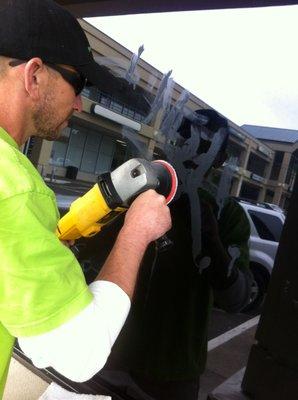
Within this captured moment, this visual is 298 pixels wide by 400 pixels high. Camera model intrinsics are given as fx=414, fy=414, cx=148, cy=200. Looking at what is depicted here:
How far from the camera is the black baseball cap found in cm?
113

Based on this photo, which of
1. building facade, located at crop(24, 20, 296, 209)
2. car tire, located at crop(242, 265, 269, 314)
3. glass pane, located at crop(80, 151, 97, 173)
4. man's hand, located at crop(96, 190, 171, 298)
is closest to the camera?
man's hand, located at crop(96, 190, 171, 298)

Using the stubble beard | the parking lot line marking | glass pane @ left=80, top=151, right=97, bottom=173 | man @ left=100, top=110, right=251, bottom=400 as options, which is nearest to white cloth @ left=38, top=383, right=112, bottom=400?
man @ left=100, top=110, right=251, bottom=400

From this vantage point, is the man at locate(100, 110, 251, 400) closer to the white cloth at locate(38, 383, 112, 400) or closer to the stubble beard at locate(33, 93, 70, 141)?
the white cloth at locate(38, 383, 112, 400)

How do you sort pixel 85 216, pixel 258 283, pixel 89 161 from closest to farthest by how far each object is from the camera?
pixel 85 216 < pixel 258 283 < pixel 89 161

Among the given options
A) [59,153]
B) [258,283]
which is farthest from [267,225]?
[59,153]

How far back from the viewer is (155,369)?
75.3 inches

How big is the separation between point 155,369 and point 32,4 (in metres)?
1.57

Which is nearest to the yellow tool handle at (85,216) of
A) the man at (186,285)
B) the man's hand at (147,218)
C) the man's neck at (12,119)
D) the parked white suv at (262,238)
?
the man's hand at (147,218)

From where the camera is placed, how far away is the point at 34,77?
118cm

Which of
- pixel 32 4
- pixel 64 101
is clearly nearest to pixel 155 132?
pixel 64 101

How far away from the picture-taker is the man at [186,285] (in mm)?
1664

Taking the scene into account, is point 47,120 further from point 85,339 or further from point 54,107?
point 85,339

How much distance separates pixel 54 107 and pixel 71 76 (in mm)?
107

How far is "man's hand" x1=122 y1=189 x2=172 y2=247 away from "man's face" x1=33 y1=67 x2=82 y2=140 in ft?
1.13
